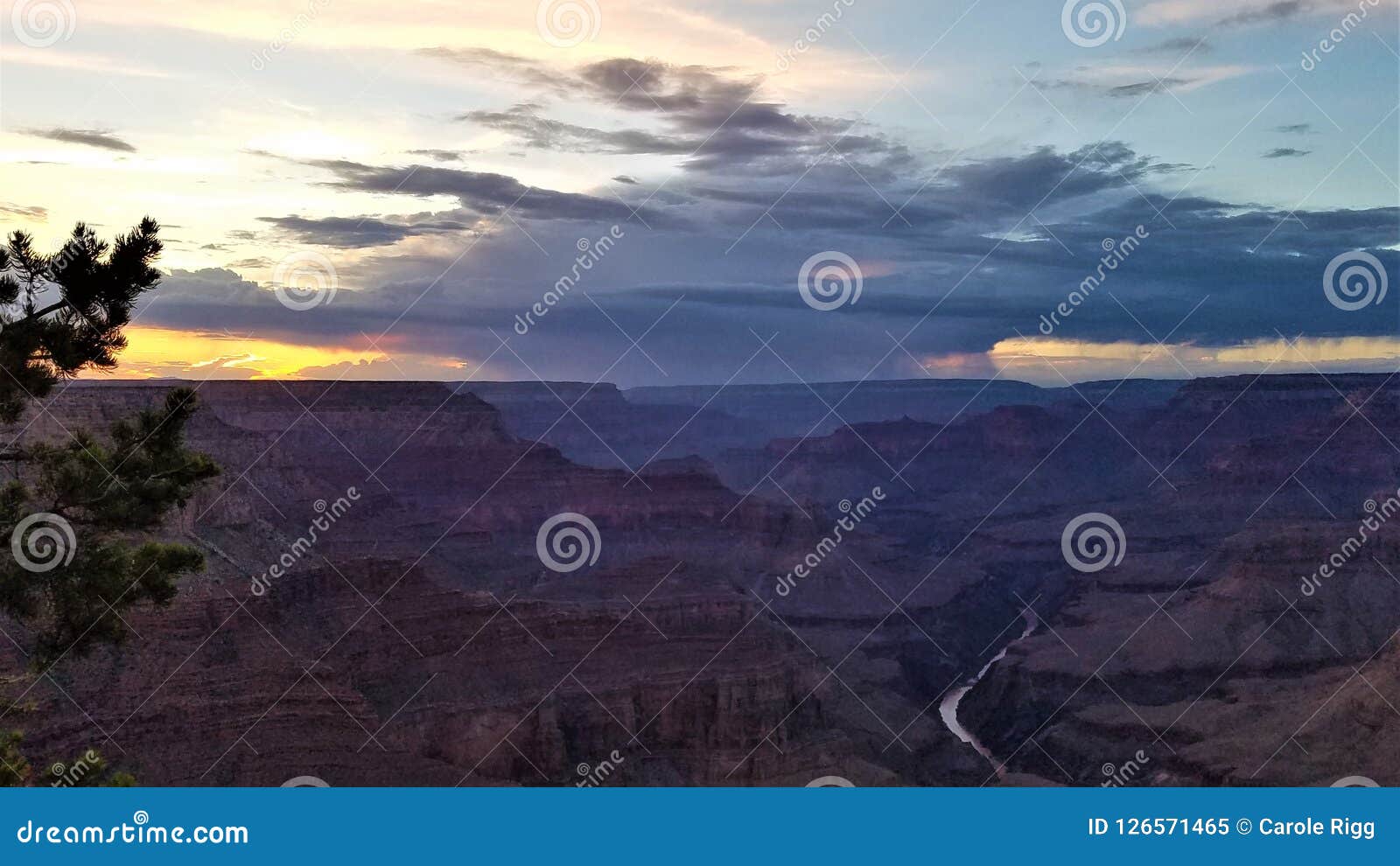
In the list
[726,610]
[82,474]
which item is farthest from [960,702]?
[82,474]

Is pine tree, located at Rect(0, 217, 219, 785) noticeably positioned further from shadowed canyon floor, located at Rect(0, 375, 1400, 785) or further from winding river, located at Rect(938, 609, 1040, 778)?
winding river, located at Rect(938, 609, 1040, 778)

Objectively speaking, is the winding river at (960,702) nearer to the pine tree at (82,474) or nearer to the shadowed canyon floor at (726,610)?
the shadowed canyon floor at (726,610)

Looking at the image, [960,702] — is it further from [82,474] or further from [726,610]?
[82,474]

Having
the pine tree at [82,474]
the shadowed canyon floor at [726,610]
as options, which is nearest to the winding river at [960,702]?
the shadowed canyon floor at [726,610]

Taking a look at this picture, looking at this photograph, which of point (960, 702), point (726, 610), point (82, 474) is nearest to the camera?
point (82, 474)

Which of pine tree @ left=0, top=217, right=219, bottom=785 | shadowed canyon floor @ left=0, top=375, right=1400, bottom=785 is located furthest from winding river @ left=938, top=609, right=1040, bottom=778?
pine tree @ left=0, top=217, right=219, bottom=785

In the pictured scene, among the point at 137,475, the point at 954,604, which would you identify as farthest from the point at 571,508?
the point at 137,475

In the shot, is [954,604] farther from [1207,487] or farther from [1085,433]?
[1085,433]
